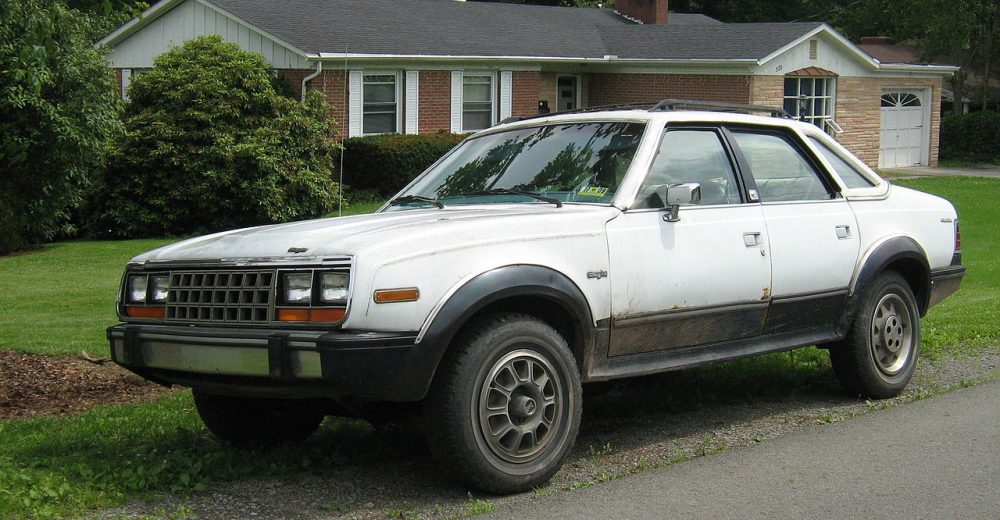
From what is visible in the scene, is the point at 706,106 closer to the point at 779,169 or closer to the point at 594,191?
the point at 779,169

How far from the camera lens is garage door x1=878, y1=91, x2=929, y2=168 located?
1359 inches

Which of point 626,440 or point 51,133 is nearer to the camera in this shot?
point 626,440

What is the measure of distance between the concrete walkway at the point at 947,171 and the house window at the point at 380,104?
44.3 feet

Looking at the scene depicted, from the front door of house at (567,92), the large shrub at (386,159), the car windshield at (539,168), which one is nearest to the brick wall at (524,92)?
the front door of house at (567,92)

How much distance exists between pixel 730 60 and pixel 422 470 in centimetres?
2486

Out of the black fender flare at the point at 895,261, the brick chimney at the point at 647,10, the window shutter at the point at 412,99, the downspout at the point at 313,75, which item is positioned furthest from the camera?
the brick chimney at the point at 647,10

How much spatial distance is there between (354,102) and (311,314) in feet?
71.7

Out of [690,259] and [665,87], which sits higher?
[665,87]

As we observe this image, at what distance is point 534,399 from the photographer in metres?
5.41

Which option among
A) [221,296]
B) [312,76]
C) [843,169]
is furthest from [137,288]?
[312,76]

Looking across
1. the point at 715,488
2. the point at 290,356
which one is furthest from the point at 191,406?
the point at 715,488

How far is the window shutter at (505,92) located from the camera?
96.8ft

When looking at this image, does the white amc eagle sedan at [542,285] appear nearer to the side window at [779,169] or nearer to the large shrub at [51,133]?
the side window at [779,169]

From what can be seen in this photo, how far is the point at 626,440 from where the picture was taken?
6363 millimetres
